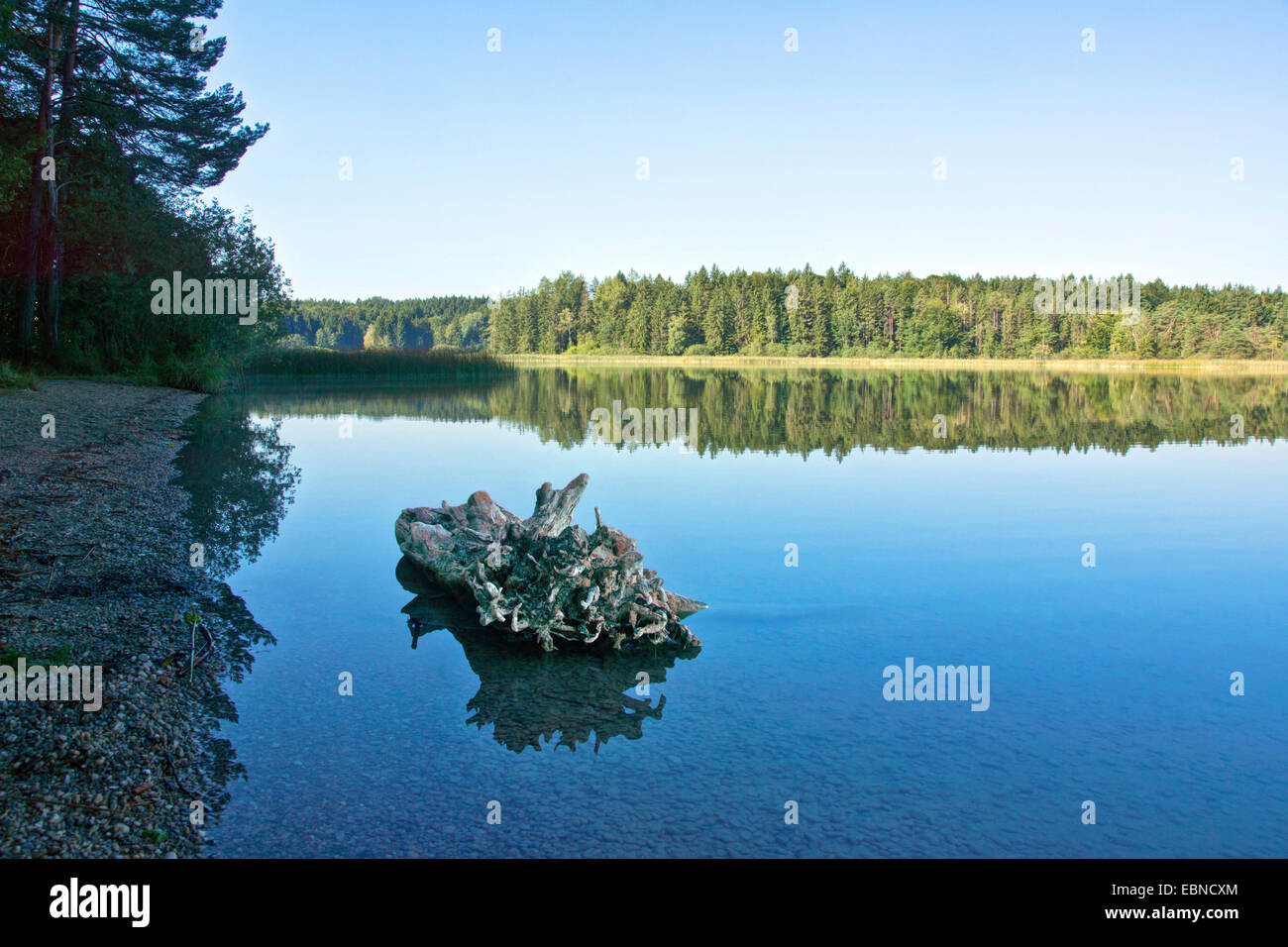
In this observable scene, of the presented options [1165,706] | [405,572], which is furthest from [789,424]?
[1165,706]

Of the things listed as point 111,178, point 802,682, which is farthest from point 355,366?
point 802,682

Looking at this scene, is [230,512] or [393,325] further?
[393,325]

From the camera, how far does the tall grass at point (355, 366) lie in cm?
4569

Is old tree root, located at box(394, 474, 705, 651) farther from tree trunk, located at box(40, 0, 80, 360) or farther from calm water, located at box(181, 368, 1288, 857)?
tree trunk, located at box(40, 0, 80, 360)

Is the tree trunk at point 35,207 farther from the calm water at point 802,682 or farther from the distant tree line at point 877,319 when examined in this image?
the distant tree line at point 877,319

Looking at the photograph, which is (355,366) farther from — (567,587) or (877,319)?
(877,319)

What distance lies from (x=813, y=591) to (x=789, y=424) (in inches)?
612

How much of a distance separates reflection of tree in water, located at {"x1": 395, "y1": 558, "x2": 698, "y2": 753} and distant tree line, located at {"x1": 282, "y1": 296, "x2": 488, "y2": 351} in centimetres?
15734

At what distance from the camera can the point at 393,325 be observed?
572 ft

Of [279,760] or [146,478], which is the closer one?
[279,760]

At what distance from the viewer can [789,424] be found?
912 inches

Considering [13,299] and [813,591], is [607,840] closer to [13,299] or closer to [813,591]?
[813,591]

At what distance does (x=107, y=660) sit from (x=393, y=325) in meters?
177
